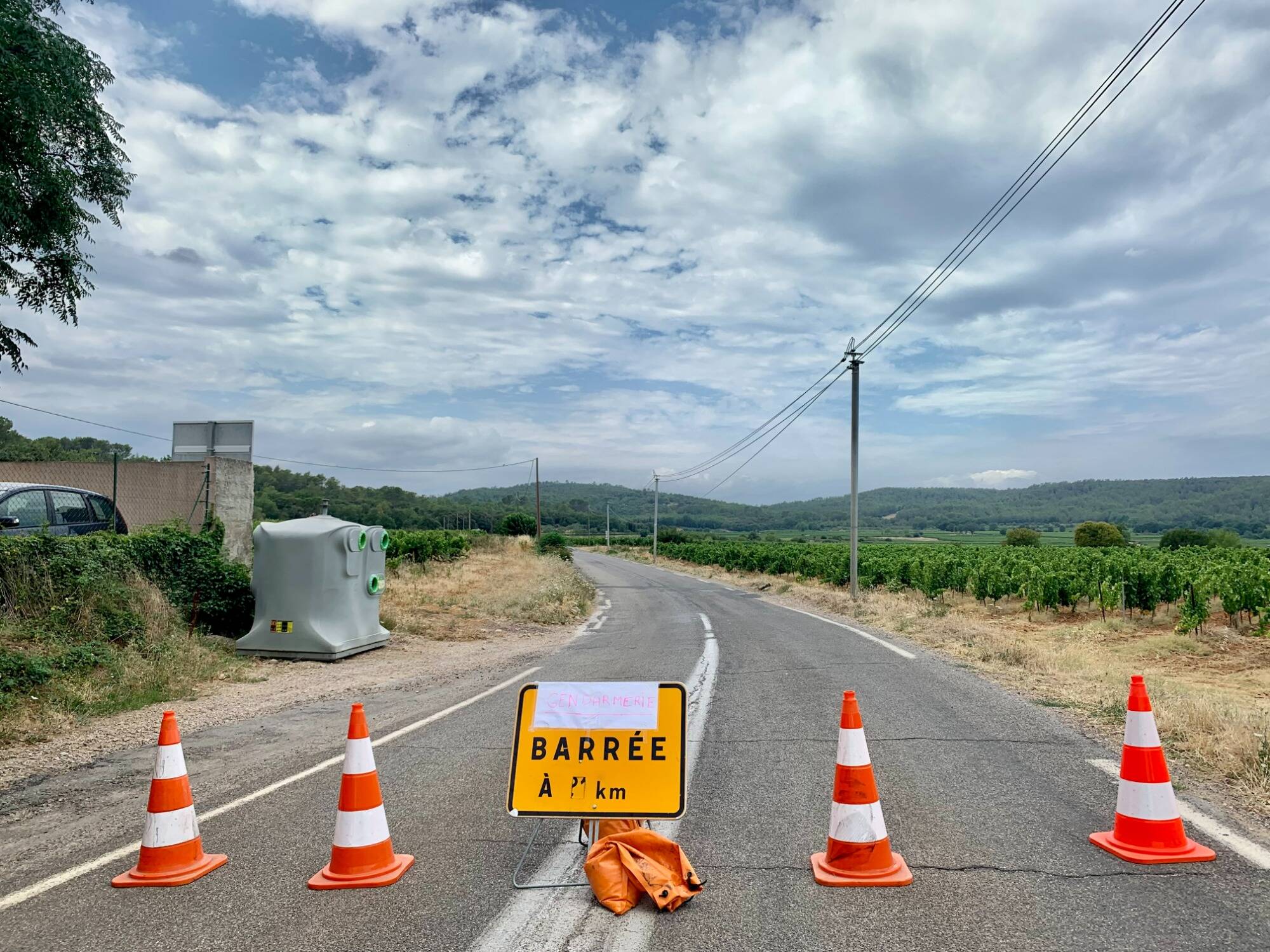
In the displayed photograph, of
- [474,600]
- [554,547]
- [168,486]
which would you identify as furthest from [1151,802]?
[554,547]

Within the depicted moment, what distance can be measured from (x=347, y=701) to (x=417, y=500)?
7615 cm

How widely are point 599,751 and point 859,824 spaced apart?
53.5 inches

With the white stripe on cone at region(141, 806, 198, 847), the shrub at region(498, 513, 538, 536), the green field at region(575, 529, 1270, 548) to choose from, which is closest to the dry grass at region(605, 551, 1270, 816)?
the white stripe on cone at region(141, 806, 198, 847)

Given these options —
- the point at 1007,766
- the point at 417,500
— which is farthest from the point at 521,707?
the point at 417,500

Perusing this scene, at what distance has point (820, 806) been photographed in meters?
5.29

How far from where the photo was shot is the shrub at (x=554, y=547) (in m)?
63.4

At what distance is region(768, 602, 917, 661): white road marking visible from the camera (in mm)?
13298

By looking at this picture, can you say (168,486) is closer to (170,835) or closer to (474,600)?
(474,600)

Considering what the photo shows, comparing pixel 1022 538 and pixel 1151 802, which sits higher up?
pixel 1022 538

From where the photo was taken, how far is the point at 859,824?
4246 mm

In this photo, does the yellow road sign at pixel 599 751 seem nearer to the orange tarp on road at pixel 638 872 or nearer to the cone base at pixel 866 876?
the orange tarp on road at pixel 638 872

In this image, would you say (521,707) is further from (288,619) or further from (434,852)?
(288,619)

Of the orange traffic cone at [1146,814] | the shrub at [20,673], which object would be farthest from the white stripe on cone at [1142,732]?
the shrub at [20,673]

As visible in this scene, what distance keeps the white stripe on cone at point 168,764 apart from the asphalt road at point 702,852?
20.4 inches
